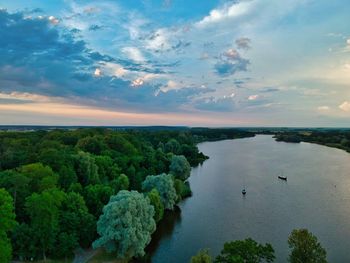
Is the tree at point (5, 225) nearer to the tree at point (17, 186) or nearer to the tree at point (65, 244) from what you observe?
the tree at point (65, 244)

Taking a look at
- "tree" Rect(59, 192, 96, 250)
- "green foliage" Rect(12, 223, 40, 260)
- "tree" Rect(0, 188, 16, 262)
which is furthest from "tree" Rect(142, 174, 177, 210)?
"tree" Rect(0, 188, 16, 262)

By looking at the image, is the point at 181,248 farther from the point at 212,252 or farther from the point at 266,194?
the point at 266,194

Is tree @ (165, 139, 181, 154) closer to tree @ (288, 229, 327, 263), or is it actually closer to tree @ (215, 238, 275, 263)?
tree @ (215, 238, 275, 263)

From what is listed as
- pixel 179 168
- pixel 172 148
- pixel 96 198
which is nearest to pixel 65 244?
pixel 96 198

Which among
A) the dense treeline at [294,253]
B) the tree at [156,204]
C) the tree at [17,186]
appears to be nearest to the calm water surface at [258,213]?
the tree at [156,204]

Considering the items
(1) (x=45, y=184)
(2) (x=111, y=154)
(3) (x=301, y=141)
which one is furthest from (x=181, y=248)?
(3) (x=301, y=141)

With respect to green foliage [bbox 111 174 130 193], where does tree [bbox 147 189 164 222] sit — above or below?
below
